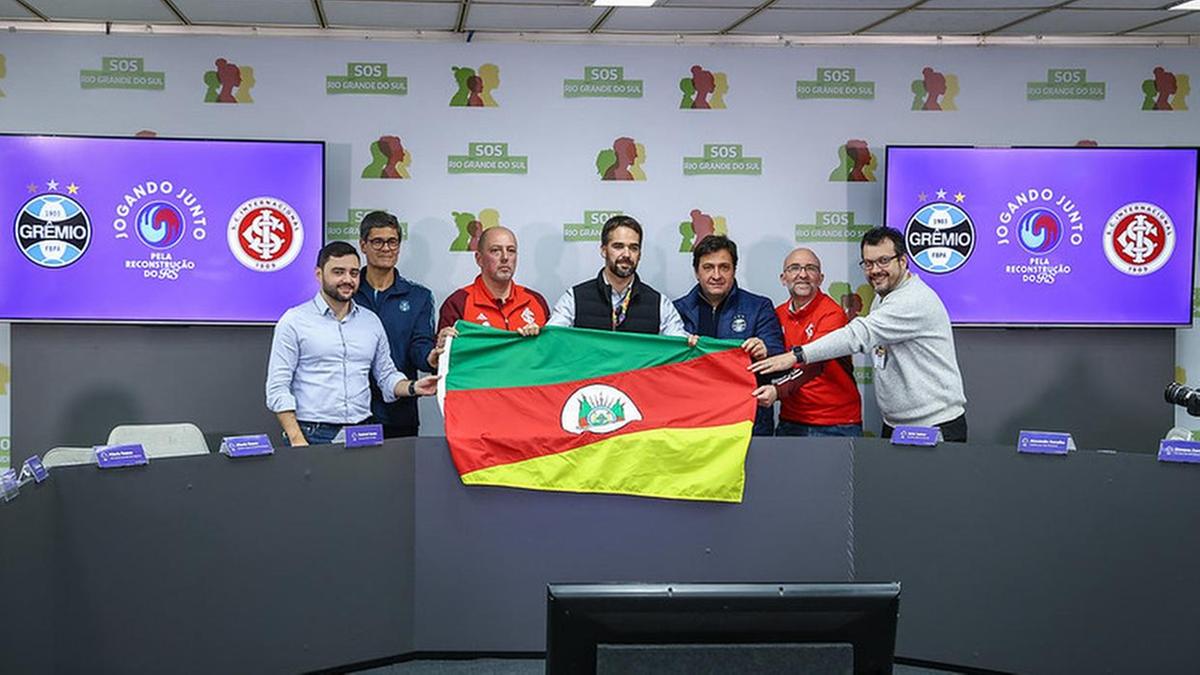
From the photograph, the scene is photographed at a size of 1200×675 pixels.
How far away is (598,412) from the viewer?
14.9ft

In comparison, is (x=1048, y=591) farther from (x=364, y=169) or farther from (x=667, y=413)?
(x=364, y=169)

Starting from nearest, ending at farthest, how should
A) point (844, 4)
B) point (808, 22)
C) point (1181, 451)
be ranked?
point (1181, 451)
point (844, 4)
point (808, 22)

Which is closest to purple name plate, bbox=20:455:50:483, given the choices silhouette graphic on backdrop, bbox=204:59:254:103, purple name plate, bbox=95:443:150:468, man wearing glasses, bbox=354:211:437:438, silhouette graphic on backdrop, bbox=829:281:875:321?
purple name plate, bbox=95:443:150:468

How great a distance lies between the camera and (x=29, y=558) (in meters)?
3.23

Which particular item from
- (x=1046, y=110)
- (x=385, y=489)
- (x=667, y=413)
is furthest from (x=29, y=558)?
(x=1046, y=110)

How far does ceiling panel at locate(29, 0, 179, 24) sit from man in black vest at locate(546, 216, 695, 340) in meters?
2.52

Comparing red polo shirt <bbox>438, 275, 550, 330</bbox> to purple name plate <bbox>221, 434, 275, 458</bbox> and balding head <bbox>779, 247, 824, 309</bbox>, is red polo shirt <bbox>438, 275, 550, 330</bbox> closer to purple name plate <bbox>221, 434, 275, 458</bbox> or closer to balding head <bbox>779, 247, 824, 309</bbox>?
balding head <bbox>779, 247, 824, 309</bbox>

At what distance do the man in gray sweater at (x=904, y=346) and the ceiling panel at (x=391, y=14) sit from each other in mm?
2441

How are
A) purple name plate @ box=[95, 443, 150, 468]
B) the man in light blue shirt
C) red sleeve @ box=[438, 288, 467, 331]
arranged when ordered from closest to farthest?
purple name plate @ box=[95, 443, 150, 468] < the man in light blue shirt < red sleeve @ box=[438, 288, 467, 331]

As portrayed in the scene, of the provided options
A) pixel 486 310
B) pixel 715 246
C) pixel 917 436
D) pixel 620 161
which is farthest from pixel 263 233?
pixel 917 436

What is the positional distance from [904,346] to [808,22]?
2.18m

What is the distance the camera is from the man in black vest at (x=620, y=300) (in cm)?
504

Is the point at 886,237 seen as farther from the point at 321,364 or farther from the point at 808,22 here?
the point at 321,364

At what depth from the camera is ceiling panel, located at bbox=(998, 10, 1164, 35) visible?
586 centimetres
